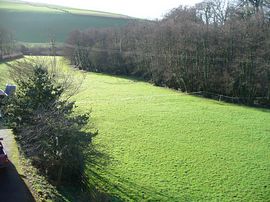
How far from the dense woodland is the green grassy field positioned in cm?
498

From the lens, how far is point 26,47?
84.9 m

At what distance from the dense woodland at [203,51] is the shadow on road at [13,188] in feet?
117

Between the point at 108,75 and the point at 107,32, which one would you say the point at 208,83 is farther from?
the point at 107,32

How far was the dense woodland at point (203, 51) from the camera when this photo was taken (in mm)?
45594

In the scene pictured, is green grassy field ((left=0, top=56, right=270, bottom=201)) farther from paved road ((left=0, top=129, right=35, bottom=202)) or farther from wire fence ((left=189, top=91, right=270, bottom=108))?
paved road ((left=0, top=129, right=35, bottom=202))

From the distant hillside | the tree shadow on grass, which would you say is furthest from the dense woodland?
the tree shadow on grass

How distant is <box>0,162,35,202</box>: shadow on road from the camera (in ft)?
50.2

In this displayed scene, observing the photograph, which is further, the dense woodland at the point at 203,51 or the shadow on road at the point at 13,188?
the dense woodland at the point at 203,51

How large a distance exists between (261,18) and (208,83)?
38.3 ft

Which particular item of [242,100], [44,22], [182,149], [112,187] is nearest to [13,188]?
[112,187]

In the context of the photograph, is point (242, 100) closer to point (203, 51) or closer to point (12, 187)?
point (203, 51)

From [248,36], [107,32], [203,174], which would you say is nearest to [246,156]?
[203,174]

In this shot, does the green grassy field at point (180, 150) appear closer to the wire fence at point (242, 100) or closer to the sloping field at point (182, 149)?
the sloping field at point (182, 149)

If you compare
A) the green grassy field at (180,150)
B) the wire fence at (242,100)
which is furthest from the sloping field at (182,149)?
the wire fence at (242,100)
